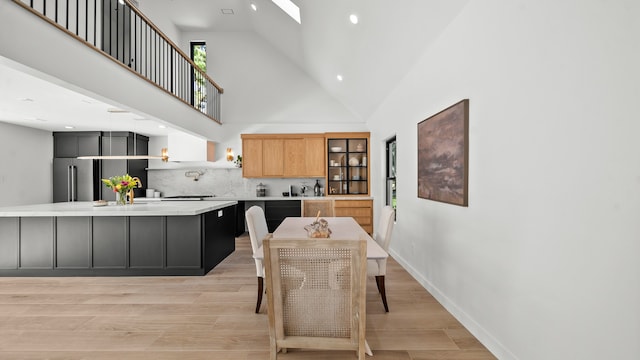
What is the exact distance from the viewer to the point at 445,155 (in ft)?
9.16

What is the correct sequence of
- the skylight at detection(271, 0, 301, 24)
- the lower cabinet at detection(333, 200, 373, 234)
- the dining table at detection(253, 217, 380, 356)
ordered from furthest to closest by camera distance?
the lower cabinet at detection(333, 200, 373, 234) → the skylight at detection(271, 0, 301, 24) → the dining table at detection(253, 217, 380, 356)

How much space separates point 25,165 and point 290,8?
612cm

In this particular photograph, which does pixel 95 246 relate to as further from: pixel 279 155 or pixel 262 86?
pixel 262 86

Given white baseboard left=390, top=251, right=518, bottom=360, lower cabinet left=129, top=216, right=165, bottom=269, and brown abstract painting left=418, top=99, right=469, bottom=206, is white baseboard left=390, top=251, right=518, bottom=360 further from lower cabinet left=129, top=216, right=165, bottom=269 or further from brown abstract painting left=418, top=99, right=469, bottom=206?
lower cabinet left=129, top=216, right=165, bottom=269

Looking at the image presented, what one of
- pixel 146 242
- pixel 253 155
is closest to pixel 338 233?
pixel 146 242

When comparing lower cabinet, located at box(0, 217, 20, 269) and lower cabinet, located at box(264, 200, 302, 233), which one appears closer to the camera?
lower cabinet, located at box(0, 217, 20, 269)

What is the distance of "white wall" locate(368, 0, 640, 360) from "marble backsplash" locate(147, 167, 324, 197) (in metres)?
4.95

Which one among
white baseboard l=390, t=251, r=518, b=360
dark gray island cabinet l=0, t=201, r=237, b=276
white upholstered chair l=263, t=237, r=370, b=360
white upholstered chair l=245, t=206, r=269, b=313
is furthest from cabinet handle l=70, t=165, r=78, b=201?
white baseboard l=390, t=251, r=518, b=360

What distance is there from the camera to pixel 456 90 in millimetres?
2635

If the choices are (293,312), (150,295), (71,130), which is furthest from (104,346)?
(71,130)

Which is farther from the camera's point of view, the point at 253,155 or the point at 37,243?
the point at 253,155

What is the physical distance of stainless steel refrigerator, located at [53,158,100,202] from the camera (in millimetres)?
6676

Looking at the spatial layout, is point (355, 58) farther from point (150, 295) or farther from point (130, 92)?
point (150, 295)

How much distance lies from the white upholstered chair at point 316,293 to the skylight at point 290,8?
4.25 meters
